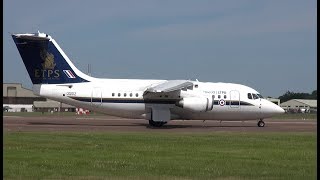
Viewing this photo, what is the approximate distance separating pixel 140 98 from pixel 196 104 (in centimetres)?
367

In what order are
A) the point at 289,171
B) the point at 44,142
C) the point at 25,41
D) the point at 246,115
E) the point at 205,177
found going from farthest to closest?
the point at 246,115, the point at 25,41, the point at 44,142, the point at 289,171, the point at 205,177

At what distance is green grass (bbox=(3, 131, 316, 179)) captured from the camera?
12.0m

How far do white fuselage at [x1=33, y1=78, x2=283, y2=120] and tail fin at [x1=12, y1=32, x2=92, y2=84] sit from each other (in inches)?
18.1

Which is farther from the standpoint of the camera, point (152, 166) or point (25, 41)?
point (25, 41)

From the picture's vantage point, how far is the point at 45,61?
36.6m

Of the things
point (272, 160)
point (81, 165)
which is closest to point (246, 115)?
point (272, 160)

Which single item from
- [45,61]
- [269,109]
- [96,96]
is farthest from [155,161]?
[269,109]

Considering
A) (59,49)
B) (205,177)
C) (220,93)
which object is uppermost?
(59,49)

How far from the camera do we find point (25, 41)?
3616 cm

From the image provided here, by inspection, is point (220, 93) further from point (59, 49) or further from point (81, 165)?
point (81, 165)

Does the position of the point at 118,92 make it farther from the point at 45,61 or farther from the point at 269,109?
the point at 269,109

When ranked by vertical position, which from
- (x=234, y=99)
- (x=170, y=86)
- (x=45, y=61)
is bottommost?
(x=234, y=99)

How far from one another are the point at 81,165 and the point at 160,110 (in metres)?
23.9

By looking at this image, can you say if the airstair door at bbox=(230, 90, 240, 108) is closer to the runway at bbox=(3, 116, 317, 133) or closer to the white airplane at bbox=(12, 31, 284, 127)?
the white airplane at bbox=(12, 31, 284, 127)
